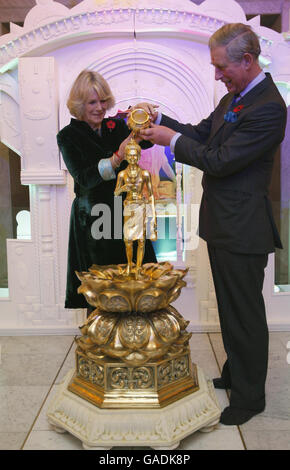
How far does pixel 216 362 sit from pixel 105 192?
136 centimetres

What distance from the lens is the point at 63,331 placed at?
3812 mm

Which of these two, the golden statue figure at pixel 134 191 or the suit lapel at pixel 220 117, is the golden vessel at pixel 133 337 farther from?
the suit lapel at pixel 220 117

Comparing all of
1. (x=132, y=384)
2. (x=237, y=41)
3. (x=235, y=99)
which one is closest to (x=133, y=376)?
(x=132, y=384)

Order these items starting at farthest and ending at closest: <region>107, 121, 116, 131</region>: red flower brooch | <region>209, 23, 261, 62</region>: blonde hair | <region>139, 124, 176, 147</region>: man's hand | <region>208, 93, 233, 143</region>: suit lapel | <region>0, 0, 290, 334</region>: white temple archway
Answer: <region>0, 0, 290, 334</region>: white temple archway
<region>107, 121, 116, 131</region>: red flower brooch
<region>208, 93, 233, 143</region>: suit lapel
<region>139, 124, 176, 147</region>: man's hand
<region>209, 23, 261, 62</region>: blonde hair

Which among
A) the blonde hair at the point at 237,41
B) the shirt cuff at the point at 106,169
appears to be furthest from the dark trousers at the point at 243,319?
the blonde hair at the point at 237,41

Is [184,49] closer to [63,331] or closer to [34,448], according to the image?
[63,331]

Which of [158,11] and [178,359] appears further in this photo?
[158,11]

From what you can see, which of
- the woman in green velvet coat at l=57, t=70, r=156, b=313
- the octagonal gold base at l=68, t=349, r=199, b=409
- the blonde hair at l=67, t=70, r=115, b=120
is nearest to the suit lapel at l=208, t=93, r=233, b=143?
the woman in green velvet coat at l=57, t=70, r=156, b=313

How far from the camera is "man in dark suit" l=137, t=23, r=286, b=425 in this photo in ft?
7.27

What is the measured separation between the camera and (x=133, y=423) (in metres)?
2.10

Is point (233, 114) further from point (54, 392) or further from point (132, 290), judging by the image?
point (54, 392)

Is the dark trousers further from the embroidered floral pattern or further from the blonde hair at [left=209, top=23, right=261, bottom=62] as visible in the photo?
the blonde hair at [left=209, top=23, right=261, bottom=62]

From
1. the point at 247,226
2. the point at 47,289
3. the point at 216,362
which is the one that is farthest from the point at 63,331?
the point at 247,226

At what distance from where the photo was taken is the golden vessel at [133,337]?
2.18 meters
